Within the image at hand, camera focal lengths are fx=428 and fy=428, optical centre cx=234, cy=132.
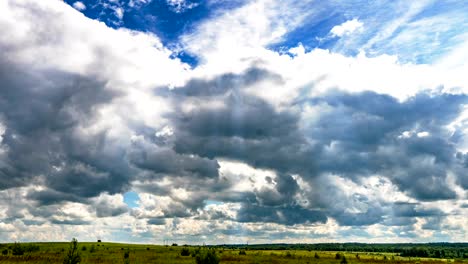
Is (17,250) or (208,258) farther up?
(17,250)

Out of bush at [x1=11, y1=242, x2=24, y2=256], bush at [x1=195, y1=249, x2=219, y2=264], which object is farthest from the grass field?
bush at [x1=195, y1=249, x2=219, y2=264]

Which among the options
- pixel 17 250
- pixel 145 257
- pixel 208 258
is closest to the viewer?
pixel 208 258

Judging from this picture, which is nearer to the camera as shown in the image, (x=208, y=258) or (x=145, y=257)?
(x=208, y=258)

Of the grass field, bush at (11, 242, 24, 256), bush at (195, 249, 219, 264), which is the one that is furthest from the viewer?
bush at (11, 242, 24, 256)

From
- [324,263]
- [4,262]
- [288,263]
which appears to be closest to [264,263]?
[288,263]

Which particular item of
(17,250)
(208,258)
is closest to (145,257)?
(17,250)

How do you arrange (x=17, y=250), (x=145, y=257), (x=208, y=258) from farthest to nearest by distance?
1. (x=145, y=257)
2. (x=17, y=250)
3. (x=208, y=258)

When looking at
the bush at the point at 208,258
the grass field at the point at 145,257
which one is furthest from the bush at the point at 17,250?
the bush at the point at 208,258

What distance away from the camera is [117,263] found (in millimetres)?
76688

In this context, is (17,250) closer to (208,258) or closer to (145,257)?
(145,257)

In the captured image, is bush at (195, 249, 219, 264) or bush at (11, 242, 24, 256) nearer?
bush at (195, 249, 219, 264)

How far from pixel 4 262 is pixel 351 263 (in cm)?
7706

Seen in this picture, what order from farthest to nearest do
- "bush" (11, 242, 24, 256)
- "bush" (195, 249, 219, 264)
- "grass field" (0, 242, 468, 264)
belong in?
"bush" (11, 242, 24, 256)
"grass field" (0, 242, 468, 264)
"bush" (195, 249, 219, 264)

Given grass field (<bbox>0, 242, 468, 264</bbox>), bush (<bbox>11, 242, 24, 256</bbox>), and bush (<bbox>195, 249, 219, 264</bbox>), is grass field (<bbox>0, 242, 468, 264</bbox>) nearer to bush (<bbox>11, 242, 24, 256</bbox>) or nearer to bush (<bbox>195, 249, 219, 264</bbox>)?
bush (<bbox>11, 242, 24, 256</bbox>)
